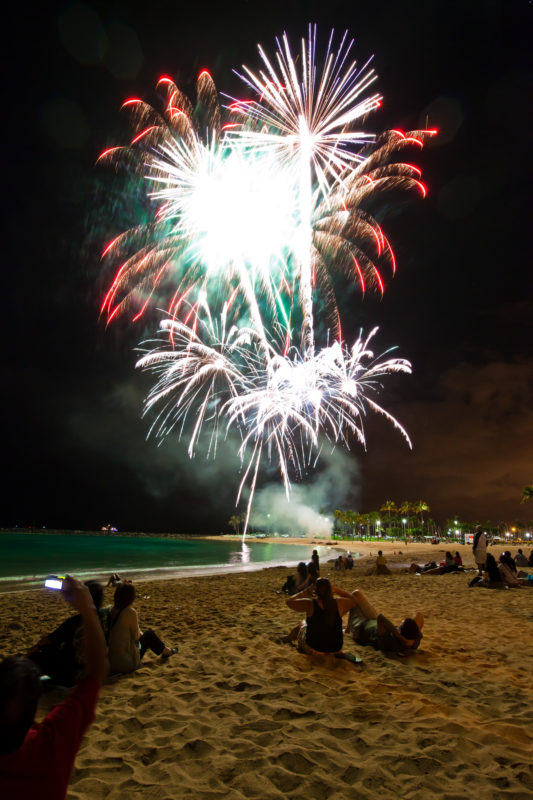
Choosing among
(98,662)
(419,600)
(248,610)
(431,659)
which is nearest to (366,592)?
(419,600)

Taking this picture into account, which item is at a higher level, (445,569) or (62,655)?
(62,655)

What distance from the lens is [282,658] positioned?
18.5 ft

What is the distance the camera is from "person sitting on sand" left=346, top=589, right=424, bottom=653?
5680 mm

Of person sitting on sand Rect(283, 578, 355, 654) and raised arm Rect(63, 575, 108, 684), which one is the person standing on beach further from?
raised arm Rect(63, 575, 108, 684)

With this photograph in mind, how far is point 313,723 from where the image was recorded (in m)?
3.77

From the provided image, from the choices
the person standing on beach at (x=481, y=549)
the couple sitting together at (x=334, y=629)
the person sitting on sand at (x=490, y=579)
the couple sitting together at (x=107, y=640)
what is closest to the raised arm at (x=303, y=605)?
the couple sitting together at (x=334, y=629)

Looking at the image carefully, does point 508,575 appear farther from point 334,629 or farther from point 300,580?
point 334,629

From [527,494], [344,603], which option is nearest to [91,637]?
[344,603]

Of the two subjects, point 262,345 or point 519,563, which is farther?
point 519,563

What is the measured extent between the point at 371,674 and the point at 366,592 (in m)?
7.77

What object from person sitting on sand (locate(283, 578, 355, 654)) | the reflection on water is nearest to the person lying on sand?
person sitting on sand (locate(283, 578, 355, 654))

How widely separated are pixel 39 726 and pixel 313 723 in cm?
293

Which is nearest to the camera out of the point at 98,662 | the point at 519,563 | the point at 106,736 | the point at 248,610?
the point at 98,662

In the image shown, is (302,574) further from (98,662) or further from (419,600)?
(98,662)
